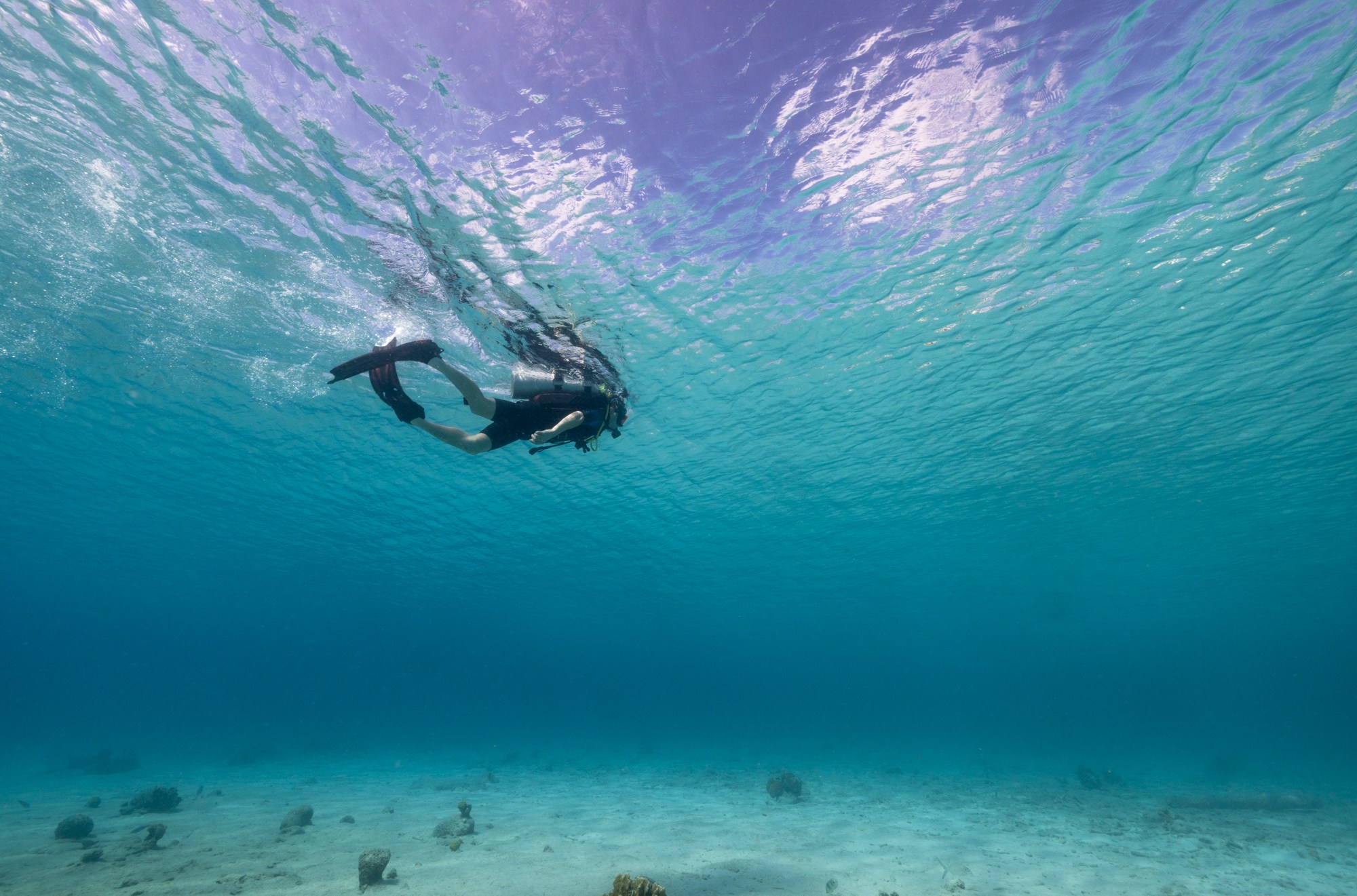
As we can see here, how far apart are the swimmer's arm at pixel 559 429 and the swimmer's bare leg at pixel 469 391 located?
824mm

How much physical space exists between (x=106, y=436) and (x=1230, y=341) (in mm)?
37967

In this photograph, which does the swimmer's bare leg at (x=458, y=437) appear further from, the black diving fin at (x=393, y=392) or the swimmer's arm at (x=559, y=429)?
the swimmer's arm at (x=559, y=429)

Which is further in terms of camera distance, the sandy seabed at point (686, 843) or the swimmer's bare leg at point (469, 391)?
the sandy seabed at point (686, 843)

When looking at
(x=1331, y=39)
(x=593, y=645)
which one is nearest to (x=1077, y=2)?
(x=1331, y=39)

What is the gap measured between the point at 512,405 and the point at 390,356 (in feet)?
5.33

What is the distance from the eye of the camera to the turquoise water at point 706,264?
7145 mm

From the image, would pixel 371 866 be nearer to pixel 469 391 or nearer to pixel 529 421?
pixel 529 421

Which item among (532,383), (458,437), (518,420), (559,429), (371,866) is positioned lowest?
(371,866)

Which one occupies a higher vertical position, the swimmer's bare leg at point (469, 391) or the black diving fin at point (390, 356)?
the black diving fin at point (390, 356)

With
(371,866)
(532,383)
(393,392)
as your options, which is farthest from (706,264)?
(371,866)

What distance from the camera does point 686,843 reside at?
37.3 feet

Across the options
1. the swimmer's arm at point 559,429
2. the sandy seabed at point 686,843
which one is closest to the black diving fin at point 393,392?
the swimmer's arm at point 559,429

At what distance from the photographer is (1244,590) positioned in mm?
40281

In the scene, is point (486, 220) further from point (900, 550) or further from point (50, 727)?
point (50, 727)
